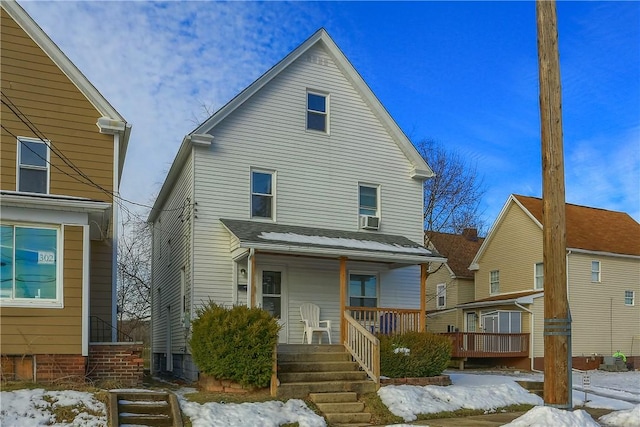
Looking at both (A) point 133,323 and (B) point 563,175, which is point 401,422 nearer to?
(B) point 563,175

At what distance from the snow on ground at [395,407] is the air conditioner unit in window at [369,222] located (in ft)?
15.4

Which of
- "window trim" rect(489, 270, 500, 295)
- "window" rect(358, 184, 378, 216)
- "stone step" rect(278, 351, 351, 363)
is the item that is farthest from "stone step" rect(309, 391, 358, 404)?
"window trim" rect(489, 270, 500, 295)

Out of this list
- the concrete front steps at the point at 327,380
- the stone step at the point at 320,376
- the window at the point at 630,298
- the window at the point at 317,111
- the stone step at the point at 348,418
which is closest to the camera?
the stone step at the point at 348,418

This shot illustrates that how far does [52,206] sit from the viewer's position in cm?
1148

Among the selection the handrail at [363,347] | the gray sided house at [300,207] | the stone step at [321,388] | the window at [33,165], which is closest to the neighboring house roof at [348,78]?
the gray sided house at [300,207]

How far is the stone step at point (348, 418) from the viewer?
11.4 m

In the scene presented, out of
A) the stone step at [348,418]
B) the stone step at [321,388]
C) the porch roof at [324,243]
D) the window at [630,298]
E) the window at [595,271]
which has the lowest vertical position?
the stone step at [348,418]

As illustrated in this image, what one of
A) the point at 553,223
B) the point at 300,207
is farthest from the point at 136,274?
the point at 553,223

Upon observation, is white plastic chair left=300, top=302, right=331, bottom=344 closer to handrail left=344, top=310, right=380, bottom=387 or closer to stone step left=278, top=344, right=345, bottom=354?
stone step left=278, top=344, right=345, bottom=354

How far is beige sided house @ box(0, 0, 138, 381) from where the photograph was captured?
11273 millimetres

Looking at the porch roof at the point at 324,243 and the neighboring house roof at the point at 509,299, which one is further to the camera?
the neighboring house roof at the point at 509,299

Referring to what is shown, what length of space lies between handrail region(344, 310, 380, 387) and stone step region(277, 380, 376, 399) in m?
0.31

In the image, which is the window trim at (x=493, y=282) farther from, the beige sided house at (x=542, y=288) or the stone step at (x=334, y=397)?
the stone step at (x=334, y=397)

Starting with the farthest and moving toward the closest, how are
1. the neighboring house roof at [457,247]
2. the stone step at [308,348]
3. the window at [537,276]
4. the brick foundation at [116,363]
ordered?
the neighboring house roof at [457,247] < the window at [537,276] < the stone step at [308,348] < the brick foundation at [116,363]
